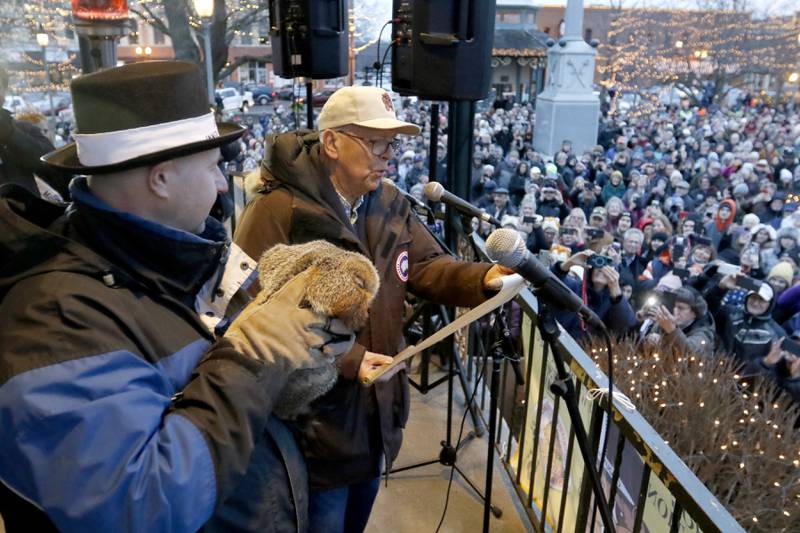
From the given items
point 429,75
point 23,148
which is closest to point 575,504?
point 429,75

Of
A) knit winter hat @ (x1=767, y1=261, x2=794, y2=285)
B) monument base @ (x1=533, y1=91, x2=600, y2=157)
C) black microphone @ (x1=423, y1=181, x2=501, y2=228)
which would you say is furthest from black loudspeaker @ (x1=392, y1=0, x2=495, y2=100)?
monument base @ (x1=533, y1=91, x2=600, y2=157)

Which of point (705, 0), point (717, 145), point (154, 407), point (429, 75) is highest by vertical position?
point (705, 0)

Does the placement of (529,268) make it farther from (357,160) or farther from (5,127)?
(5,127)

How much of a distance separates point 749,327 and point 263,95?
3087cm

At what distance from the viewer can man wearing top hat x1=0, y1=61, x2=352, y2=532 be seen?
95 centimetres

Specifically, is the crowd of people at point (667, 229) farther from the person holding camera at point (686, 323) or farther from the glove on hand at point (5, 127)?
the glove on hand at point (5, 127)

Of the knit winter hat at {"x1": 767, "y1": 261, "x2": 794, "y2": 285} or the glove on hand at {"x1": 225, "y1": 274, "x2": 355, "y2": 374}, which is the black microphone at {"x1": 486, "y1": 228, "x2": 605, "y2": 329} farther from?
the knit winter hat at {"x1": 767, "y1": 261, "x2": 794, "y2": 285}

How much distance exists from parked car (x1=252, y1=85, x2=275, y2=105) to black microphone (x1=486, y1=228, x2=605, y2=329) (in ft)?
108

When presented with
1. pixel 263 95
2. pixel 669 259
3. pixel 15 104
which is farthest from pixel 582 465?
pixel 263 95

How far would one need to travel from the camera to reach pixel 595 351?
4277 mm

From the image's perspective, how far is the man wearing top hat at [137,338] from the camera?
0.95 m

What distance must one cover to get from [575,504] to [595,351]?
1898mm

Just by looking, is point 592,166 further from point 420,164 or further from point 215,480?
point 215,480

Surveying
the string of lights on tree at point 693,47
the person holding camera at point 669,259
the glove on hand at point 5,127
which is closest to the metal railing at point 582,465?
the glove on hand at point 5,127
